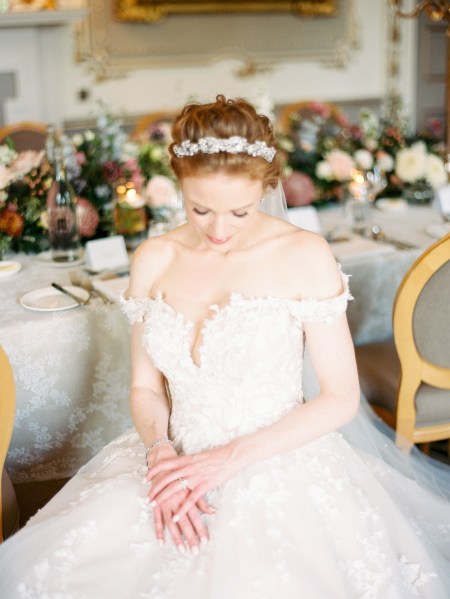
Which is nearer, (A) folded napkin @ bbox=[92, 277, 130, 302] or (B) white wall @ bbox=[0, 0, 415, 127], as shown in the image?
(A) folded napkin @ bbox=[92, 277, 130, 302]

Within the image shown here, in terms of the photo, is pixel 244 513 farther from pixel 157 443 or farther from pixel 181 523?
A: pixel 157 443

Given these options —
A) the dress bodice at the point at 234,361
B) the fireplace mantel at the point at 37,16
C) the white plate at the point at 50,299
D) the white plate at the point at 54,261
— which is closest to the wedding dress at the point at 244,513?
the dress bodice at the point at 234,361

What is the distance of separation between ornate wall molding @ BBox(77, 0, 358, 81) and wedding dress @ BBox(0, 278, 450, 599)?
430 cm

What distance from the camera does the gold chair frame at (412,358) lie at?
7.00ft

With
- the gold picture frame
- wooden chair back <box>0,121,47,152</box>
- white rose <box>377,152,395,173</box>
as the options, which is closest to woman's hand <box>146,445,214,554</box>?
white rose <box>377,152,395,173</box>

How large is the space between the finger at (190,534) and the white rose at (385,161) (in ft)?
7.88

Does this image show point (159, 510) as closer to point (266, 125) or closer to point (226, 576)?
point (226, 576)

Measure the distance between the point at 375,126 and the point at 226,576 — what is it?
8.88 ft

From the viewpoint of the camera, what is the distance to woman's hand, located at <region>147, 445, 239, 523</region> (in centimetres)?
154

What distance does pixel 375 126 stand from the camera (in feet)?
12.0

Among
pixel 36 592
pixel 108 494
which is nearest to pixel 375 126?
pixel 108 494

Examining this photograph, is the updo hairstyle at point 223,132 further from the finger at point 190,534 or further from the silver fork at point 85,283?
the silver fork at point 85,283

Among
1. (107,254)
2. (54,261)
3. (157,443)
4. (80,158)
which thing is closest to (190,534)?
(157,443)

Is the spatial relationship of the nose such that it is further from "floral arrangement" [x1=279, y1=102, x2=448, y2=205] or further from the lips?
"floral arrangement" [x1=279, y1=102, x2=448, y2=205]
